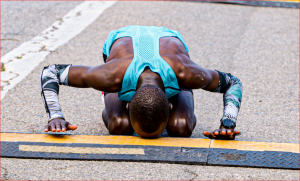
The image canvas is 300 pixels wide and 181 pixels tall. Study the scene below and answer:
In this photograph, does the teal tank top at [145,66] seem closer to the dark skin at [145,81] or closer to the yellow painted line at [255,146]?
the dark skin at [145,81]

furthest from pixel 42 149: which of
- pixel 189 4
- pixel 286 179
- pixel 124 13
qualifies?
pixel 189 4

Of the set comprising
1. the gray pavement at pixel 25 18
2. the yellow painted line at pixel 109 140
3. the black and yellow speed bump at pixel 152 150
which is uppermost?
the gray pavement at pixel 25 18

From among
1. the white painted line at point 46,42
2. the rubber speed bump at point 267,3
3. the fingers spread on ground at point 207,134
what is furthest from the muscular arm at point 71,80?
the rubber speed bump at point 267,3

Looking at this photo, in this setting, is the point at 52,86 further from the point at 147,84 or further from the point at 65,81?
the point at 147,84

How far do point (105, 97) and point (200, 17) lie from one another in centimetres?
394

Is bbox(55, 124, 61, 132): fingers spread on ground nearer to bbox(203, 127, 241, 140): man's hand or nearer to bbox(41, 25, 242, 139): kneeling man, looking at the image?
bbox(41, 25, 242, 139): kneeling man

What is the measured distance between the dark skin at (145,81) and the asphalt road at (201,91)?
0.25 m

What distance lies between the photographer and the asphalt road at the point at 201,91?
3146 millimetres

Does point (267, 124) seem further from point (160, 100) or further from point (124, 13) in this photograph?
point (124, 13)

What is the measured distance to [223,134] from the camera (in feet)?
11.6

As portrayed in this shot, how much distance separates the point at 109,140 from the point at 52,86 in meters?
0.61

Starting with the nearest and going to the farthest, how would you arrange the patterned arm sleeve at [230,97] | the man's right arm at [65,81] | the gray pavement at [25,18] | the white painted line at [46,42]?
1. the man's right arm at [65,81]
2. the patterned arm sleeve at [230,97]
3. the white painted line at [46,42]
4. the gray pavement at [25,18]

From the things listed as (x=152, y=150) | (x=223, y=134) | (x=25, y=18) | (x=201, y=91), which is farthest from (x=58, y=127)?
(x=25, y=18)

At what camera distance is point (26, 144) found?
344 centimetres
